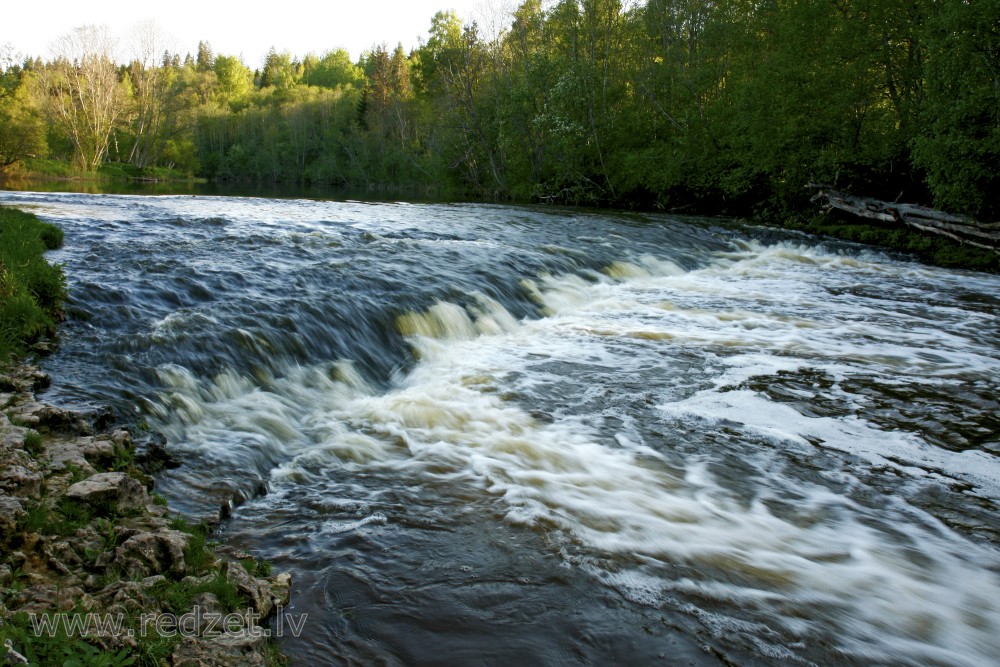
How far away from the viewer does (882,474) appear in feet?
16.1

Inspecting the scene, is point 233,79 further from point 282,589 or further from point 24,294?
point 282,589

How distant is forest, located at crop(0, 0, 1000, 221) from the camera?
16.9 meters

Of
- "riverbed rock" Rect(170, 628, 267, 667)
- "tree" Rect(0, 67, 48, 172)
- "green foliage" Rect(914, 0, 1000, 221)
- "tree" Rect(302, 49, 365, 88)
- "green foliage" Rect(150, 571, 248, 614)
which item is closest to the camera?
"riverbed rock" Rect(170, 628, 267, 667)

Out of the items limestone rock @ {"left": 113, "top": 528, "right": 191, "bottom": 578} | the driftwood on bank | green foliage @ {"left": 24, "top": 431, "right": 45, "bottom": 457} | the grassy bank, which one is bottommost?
limestone rock @ {"left": 113, "top": 528, "right": 191, "bottom": 578}

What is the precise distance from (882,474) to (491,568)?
A: 335cm

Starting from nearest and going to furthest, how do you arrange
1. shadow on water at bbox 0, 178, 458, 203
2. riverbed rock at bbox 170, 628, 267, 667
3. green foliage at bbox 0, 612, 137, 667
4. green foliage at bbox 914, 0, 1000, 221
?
1. green foliage at bbox 0, 612, 137, 667
2. riverbed rock at bbox 170, 628, 267, 667
3. green foliage at bbox 914, 0, 1000, 221
4. shadow on water at bbox 0, 178, 458, 203

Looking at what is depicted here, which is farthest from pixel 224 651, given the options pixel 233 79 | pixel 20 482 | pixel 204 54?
pixel 204 54

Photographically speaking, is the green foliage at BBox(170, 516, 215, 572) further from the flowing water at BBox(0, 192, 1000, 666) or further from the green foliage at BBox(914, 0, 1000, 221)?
the green foliage at BBox(914, 0, 1000, 221)

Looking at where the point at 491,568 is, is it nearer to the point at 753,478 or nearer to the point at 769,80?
the point at 753,478

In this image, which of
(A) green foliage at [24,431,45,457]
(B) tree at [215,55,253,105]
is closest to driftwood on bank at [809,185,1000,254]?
(A) green foliage at [24,431,45,457]

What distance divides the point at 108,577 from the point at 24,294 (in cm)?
496

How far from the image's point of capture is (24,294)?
6.28 m

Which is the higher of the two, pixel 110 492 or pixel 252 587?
pixel 110 492

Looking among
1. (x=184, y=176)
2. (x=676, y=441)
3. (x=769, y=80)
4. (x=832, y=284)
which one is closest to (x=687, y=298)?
(x=832, y=284)
